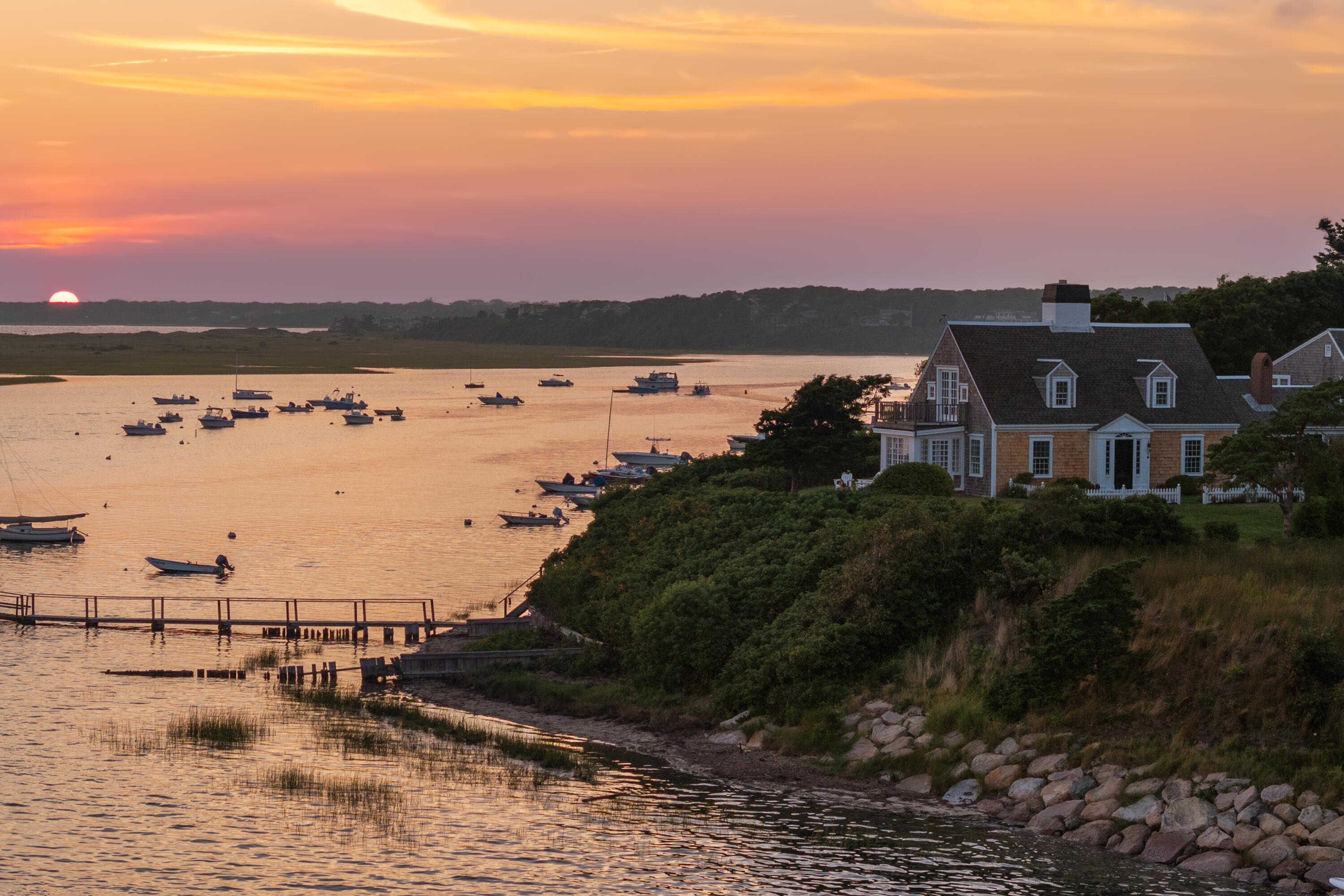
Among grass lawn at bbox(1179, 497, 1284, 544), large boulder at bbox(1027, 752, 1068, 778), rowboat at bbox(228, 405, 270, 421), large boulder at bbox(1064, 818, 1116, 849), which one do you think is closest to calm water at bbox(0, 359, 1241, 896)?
large boulder at bbox(1064, 818, 1116, 849)

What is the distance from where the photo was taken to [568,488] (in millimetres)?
104625

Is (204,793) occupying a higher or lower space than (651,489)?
lower

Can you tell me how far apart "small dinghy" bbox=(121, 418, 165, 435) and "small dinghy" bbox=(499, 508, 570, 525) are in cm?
7494

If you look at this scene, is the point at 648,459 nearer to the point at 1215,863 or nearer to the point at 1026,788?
the point at 1026,788

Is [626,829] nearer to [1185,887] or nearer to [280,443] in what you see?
[1185,887]

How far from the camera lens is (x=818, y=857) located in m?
26.7

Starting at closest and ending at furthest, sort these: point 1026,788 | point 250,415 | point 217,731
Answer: point 1026,788 < point 217,731 < point 250,415

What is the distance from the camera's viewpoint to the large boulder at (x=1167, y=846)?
2564cm

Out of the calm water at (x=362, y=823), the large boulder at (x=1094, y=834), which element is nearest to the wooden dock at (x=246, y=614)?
the calm water at (x=362, y=823)

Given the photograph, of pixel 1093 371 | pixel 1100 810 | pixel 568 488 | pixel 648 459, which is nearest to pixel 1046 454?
pixel 1093 371

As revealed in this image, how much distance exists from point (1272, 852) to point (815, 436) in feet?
125

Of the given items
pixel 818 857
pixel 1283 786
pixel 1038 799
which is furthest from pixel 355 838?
pixel 1283 786

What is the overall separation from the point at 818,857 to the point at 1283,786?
8467mm

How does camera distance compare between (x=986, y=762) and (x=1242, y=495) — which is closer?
(x=986, y=762)
